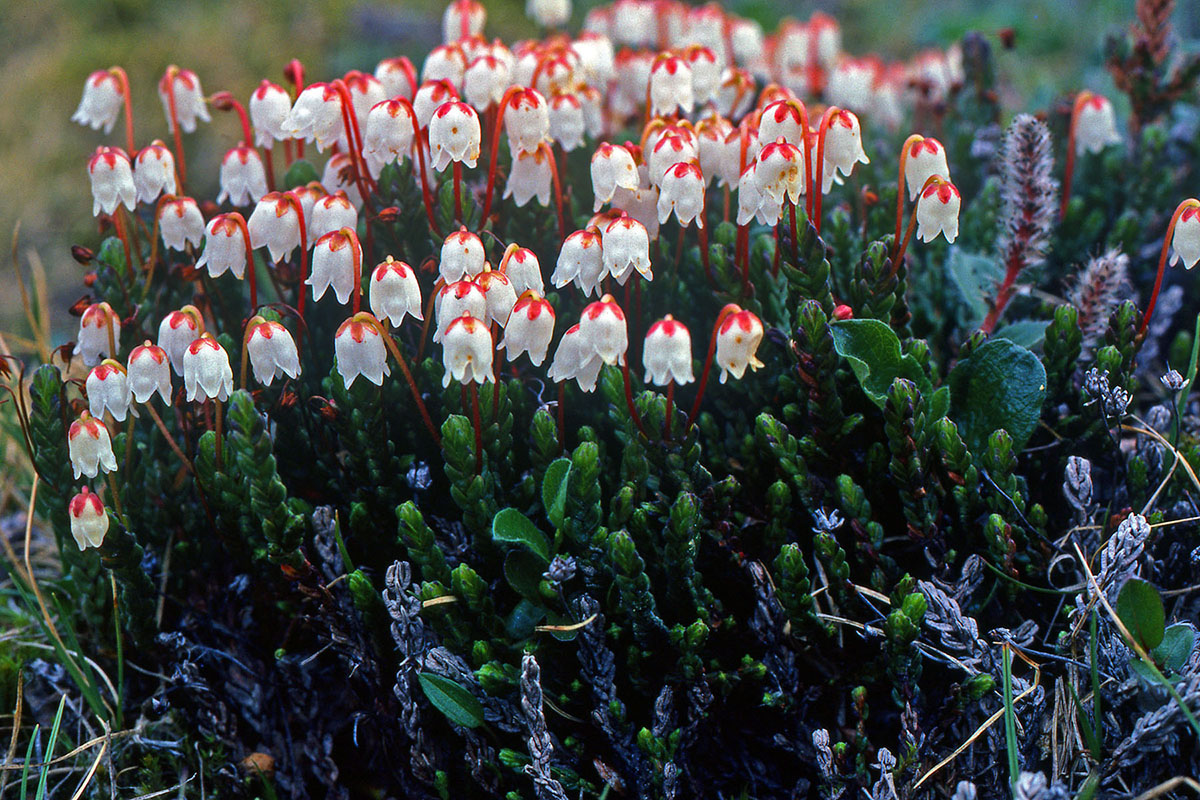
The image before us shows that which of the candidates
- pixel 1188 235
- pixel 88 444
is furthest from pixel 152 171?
pixel 1188 235

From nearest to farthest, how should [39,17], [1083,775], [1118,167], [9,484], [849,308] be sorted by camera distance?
1. [1083,775]
2. [849,308]
3. [9,484]
4. [1118,167]
5. [39,17]

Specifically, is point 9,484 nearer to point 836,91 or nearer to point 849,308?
point 849,308

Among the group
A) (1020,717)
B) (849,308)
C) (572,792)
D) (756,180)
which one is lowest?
(572,792)

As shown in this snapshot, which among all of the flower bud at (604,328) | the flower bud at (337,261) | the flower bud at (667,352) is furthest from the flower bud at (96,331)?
the flower bud at (667,352)

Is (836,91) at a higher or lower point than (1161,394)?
higher

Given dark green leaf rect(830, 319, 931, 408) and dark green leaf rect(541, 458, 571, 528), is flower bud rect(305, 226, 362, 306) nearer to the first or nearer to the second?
dark green leaf rect(541, 458, 571, 528)

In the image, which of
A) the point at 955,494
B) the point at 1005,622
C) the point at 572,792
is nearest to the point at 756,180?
the point at 955,494

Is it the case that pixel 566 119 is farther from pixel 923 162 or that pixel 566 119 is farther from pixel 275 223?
pixel 923 162
